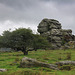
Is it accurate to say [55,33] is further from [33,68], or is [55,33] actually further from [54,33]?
[33,68]

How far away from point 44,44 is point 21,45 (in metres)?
6.06

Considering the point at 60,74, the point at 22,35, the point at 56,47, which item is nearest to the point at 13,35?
the point at 22,35

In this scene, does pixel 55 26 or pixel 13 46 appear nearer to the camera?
pixel 13 46

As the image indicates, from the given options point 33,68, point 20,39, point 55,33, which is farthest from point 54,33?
point 33,68

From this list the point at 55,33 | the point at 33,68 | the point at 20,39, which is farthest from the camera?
the point at 55,33

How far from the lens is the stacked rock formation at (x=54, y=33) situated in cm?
8312

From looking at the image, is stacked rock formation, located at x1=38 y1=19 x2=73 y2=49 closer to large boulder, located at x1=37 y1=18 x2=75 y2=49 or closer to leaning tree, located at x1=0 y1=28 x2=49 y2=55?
large boulder, located at x1=37 y1=18 x2=75 y2=49

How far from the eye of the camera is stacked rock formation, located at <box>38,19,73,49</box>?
83.1m

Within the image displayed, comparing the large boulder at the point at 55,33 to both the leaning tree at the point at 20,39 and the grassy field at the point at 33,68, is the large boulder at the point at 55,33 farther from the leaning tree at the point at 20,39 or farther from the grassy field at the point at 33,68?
the grassy field at the point at 33,68

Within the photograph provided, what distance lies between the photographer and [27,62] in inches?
628

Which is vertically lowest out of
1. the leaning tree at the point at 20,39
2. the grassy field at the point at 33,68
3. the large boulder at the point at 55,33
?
the grassy field at the point at 33,68

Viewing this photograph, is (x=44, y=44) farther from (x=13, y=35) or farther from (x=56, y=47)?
(x=56, y=47)

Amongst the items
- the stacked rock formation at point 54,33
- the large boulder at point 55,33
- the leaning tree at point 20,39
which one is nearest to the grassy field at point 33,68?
the leaning tree at point 20,39

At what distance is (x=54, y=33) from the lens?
8406 centimetres
